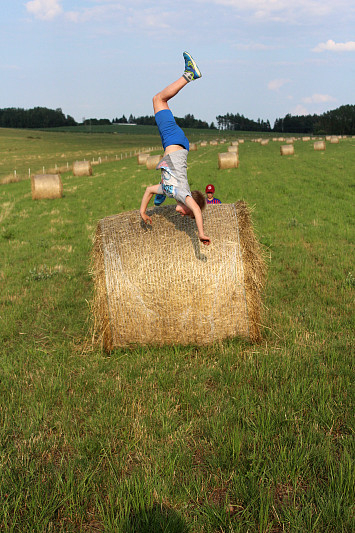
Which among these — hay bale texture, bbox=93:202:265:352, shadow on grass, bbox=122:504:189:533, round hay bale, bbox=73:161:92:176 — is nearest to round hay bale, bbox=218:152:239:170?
round hay bale, bbox=73:161:92:176

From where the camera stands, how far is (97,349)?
5637mm

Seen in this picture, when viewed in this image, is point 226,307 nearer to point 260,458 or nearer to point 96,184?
point 260,458

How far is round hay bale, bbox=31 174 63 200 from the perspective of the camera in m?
20.8

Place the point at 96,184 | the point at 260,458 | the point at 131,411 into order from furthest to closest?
the point at 96,184, the point at 131,411, the point at 260,458

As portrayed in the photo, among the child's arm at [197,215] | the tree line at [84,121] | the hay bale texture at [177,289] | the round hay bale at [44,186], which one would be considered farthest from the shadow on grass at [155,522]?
the tree line at [84,121]

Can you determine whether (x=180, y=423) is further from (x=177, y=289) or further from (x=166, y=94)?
(x=166, y=94)

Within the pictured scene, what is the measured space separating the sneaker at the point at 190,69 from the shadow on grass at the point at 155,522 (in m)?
4.19

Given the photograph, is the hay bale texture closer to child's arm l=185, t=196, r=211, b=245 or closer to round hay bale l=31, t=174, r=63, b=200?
child's arm l=185, t=196, r=211, b=245

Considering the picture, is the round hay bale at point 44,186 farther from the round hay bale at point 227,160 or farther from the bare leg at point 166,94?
the bare leg at point 166,94

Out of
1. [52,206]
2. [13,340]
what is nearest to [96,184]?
[52,206]

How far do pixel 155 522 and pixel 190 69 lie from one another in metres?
4.34

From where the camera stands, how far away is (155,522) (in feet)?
9.06

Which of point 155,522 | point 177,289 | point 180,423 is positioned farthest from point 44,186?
point 155,522

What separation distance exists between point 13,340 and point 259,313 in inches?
134
